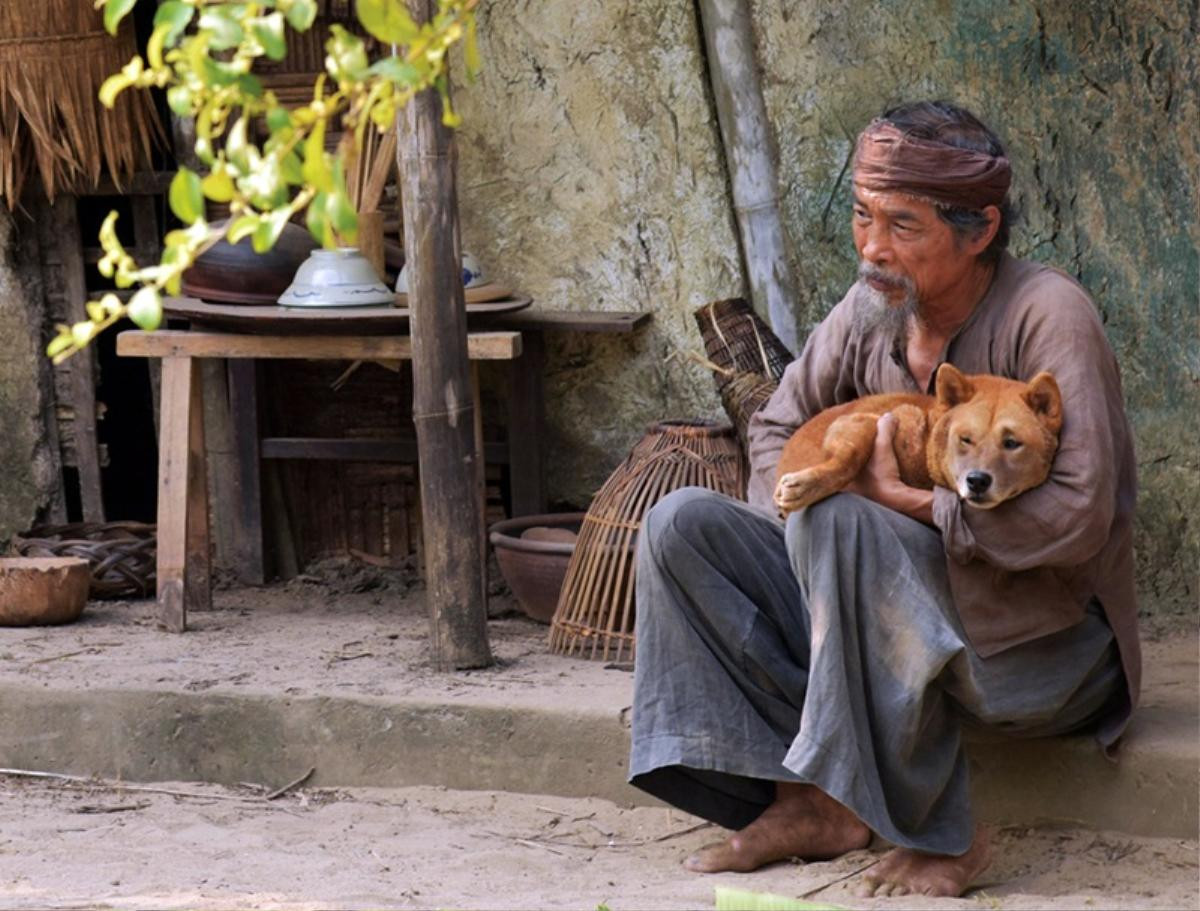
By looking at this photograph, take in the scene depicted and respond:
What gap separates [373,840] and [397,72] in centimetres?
260

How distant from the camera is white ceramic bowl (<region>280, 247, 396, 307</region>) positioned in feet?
16.2

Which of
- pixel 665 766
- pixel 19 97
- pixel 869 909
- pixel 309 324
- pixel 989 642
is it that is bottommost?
pixel 869 909

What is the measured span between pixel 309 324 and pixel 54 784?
4.52 ft

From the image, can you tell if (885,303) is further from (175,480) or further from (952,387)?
(175,480)

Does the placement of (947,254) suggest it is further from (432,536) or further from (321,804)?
(321,804)

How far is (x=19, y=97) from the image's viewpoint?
5527 mm

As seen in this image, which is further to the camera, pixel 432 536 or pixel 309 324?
pixel 309 324

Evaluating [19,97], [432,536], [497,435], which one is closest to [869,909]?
[432,536]

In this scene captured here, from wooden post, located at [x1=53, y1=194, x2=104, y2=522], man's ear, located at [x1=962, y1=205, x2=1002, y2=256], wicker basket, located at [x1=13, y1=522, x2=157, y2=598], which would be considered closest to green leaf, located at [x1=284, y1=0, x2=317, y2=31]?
man's ear, located at [x1=962, y1=205, x2=1002, y2=256]

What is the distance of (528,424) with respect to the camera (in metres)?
5.58

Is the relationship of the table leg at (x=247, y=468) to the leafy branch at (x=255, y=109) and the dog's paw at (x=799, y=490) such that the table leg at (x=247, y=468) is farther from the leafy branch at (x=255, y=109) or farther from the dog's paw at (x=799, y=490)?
the leafy branch at (x=255, y=109)

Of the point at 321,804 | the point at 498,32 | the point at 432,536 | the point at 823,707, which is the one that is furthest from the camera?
the point at 498,32

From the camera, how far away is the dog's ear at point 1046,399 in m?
3.23

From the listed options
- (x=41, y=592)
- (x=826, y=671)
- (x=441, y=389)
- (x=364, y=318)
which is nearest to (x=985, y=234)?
(x=826, y=671)
